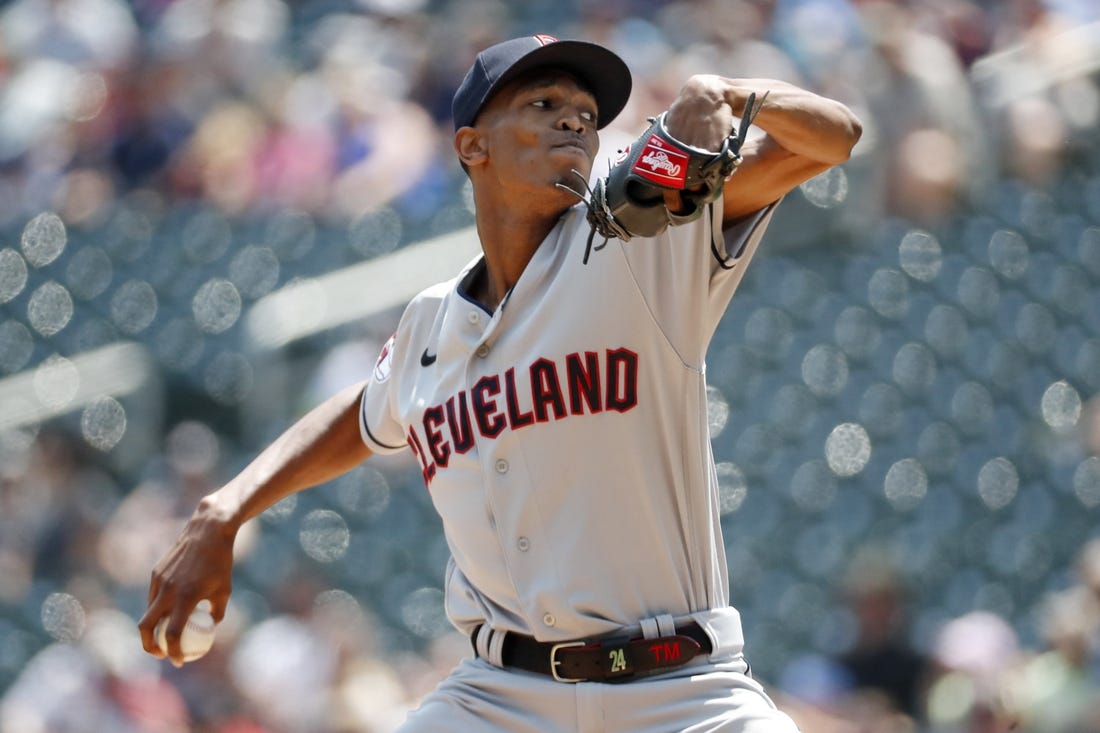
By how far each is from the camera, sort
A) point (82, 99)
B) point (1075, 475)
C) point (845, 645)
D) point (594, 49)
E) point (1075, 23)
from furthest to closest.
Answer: point (82, 99) → point (1075, 23) → point (1075, 475) → point (845, 645) → point (594, 49)

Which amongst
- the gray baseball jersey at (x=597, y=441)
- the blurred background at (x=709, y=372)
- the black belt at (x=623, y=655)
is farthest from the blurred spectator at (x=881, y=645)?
the black belt at (x=623, y=655)

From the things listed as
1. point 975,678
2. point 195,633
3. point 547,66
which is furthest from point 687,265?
point 975,678

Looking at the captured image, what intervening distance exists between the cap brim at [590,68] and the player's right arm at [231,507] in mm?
726

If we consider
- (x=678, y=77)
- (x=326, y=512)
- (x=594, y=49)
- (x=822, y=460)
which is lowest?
(x=326, y=512)

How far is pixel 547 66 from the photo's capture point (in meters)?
2.79

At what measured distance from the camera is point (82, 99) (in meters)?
6.39

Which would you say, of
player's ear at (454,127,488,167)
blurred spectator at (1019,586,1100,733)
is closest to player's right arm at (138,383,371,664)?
player's ear at (454,127,488,167)

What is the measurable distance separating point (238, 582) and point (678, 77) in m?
2.56

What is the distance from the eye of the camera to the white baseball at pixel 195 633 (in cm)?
276

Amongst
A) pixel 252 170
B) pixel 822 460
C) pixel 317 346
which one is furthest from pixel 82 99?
pixel 822 460

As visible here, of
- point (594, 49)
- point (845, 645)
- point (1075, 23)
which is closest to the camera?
point (594, 49)

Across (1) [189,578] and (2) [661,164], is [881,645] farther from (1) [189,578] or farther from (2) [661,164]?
(2) [661,164]

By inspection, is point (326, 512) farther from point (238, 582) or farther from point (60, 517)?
point (60, 517)

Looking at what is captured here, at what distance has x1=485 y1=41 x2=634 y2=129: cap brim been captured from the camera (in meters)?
2.71
